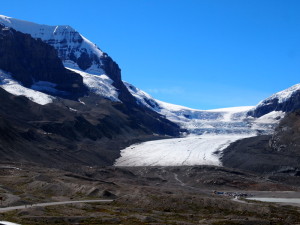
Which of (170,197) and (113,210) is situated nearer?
(113,210)

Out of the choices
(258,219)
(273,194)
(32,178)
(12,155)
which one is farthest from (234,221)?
(12,155)

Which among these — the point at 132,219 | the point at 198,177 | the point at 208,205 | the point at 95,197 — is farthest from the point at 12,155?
the point at 132,219

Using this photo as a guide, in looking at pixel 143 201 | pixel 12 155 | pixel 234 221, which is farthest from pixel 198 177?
pixel 234 221

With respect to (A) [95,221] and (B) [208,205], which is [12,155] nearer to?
(B) [208,205]

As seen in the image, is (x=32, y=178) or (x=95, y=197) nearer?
(x=95, y=197)

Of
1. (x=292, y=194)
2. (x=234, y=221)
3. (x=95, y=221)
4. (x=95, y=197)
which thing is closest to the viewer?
(x=95, y=221)

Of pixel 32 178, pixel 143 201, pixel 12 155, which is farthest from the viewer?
pixel 12 155

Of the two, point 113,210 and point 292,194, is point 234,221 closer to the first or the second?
point 113,210

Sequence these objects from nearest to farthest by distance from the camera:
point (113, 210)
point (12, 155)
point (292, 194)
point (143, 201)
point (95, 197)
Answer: point (113, 210)
point (143, 201)
point (95, 197)
point (292, 194)
point (12, 155)

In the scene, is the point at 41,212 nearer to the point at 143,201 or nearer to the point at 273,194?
the point at 143,201

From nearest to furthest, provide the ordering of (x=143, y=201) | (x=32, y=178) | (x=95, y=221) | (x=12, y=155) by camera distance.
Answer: (x=95, y=221), (x=143, y=201), (x=32, y=178), (x=12, y=155)
